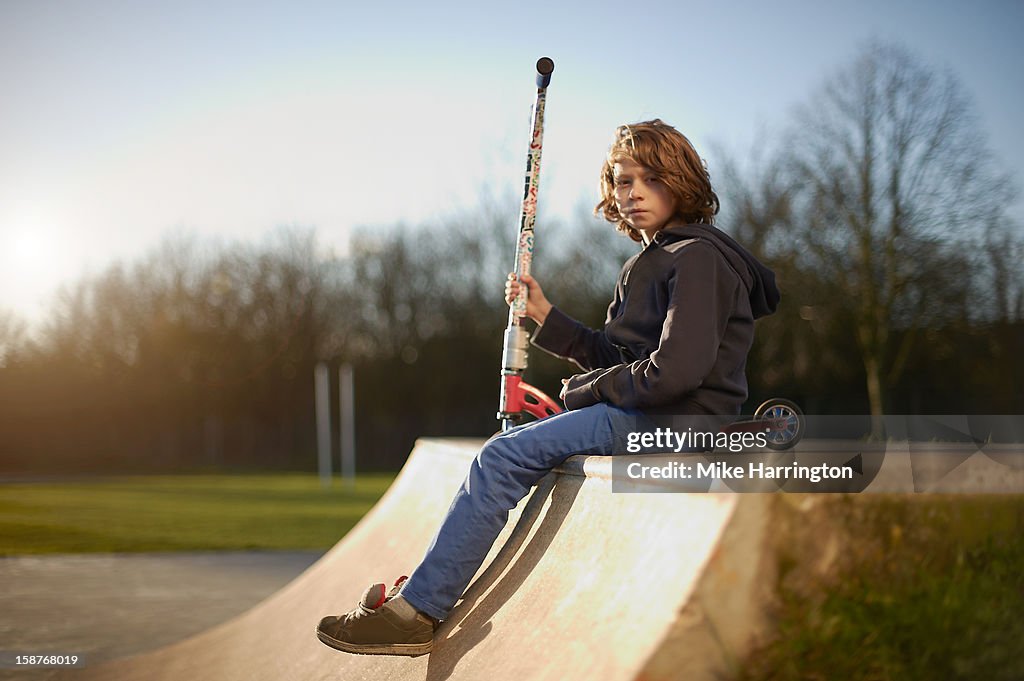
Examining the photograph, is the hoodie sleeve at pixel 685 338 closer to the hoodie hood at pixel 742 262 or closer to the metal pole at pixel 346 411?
the hoodie hood at pixel 742 262

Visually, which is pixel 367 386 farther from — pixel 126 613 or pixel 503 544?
pixel 503 544

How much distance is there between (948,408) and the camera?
66.3 feet

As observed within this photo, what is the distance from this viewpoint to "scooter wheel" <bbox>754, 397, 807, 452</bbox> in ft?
7.36

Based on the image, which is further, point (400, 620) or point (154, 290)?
point (154, 290)

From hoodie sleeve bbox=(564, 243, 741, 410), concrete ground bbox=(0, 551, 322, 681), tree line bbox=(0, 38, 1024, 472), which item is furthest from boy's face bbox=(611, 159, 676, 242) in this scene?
tree line bbox=(0, 38, 1024, 472)

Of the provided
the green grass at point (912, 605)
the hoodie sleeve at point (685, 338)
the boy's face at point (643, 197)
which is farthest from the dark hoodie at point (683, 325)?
the green grass at point (912, 605)

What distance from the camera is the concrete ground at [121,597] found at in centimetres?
432

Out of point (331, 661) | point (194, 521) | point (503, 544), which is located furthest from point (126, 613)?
point (194, 521)

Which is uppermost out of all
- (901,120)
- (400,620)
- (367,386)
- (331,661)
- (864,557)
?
(901,120)

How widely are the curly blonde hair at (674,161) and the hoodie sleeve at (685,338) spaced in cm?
33

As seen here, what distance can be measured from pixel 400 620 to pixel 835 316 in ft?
65.7

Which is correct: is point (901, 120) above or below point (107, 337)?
above

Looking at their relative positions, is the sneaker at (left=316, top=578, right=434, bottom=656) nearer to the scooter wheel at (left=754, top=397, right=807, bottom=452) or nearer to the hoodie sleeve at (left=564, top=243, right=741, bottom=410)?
the hoodie sleeve at (left=564, top=243, right=741, bottom=410)

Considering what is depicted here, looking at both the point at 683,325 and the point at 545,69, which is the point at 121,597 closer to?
the point at 545,69
